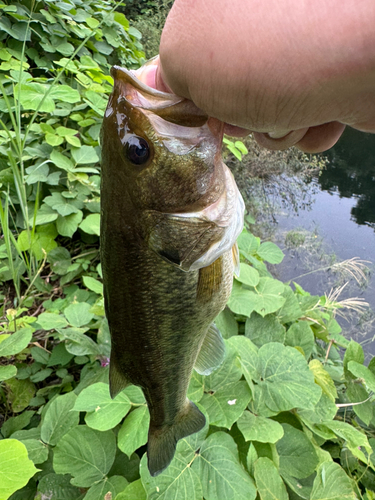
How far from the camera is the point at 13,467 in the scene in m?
0.96

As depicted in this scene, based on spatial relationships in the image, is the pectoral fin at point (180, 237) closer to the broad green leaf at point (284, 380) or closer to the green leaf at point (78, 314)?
the broad green leaf at point (284, 380)

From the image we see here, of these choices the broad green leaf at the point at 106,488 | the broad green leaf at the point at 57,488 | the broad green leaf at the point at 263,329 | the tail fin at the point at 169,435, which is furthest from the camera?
the broad green leaf at the point at 263,329

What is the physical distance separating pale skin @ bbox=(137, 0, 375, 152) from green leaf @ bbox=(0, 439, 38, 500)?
1127 millimetres

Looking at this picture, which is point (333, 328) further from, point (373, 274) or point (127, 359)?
point (373, 274)

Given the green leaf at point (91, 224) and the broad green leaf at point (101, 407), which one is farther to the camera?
the green leaf at point (91, 224)

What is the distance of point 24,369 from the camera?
6.28 ft

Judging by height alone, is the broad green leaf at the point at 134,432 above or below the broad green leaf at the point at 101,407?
below

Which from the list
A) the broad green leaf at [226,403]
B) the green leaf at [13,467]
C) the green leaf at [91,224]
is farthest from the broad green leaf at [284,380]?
the green leaf at [91,224]

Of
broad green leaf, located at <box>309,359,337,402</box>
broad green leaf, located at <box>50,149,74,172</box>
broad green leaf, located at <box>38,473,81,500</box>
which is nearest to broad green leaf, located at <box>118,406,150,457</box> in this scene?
broad green leaf, located at <box>38,473,81,500</box>

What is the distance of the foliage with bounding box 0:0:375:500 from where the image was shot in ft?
3.94

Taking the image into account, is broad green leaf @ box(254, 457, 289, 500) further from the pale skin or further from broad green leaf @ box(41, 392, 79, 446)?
the pale skin

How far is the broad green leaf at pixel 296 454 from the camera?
1.33 meters

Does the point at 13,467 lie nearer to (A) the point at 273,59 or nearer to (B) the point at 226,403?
(B) the point at 226,403

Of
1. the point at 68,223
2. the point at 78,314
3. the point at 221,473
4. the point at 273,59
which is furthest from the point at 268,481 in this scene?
the point at 68,223
